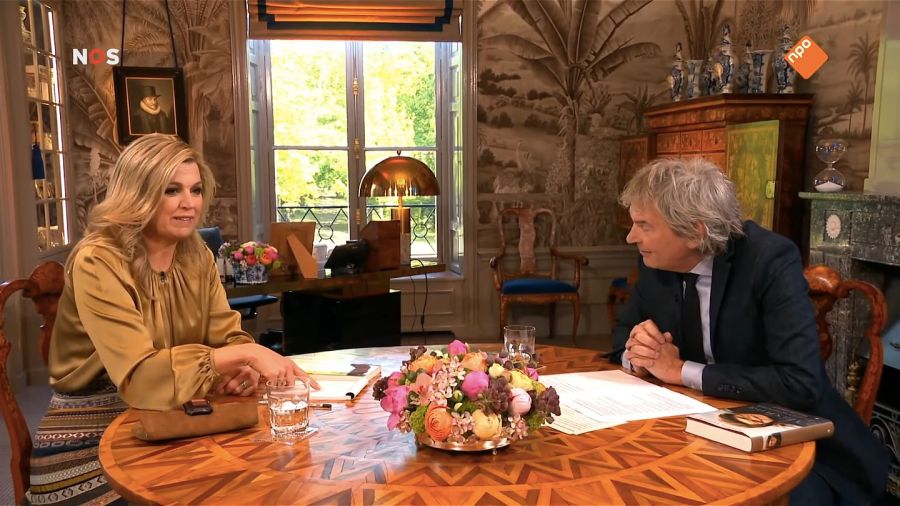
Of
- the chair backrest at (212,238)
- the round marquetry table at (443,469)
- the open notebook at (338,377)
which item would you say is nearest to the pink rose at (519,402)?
the round marquetry table at (443,469)

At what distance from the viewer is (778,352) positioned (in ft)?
6.10

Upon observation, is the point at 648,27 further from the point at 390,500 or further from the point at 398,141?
the point at 390,500

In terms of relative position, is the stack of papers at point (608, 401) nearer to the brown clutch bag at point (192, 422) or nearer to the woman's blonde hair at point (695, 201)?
the woman's blonde hair at point (695, 201)

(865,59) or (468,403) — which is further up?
(865,59)

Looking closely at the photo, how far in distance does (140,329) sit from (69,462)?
39cm

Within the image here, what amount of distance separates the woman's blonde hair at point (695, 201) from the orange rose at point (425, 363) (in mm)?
885

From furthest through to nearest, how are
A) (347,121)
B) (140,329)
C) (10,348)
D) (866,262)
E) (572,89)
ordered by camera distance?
(347,121)
(572,89)
(866,262)
(10,348)
(140,329)

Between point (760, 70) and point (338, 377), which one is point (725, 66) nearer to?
point (760, 70)

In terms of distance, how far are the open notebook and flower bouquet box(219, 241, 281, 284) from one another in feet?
5.55

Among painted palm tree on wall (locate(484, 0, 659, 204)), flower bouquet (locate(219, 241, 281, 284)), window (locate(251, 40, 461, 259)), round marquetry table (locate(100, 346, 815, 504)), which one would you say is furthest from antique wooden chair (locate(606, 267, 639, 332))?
round marquetry table (locate(100, 346, 815, 504))

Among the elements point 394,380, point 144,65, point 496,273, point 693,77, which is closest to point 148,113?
point 144,65

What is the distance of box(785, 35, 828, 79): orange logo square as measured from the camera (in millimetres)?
4527

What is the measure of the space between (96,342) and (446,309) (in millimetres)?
4482

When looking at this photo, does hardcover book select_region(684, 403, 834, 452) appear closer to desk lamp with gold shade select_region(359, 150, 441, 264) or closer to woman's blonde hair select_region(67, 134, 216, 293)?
woman's blonde hair select_region(67, 134, 216, 293)
